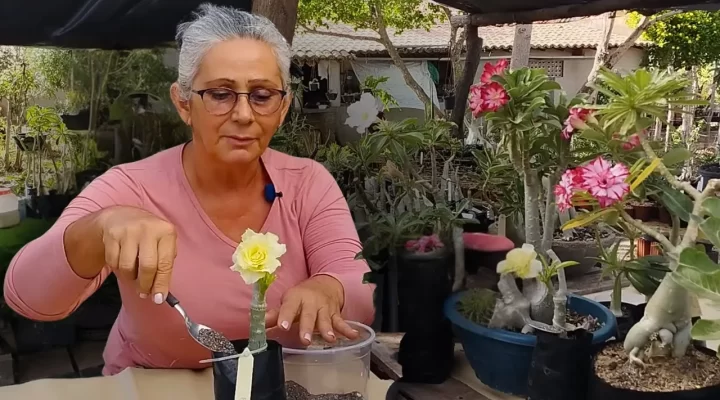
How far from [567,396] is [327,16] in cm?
729

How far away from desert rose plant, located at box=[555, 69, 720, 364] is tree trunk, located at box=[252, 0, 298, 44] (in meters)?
1.16

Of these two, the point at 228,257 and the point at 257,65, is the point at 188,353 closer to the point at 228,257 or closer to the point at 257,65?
the point at 228,257

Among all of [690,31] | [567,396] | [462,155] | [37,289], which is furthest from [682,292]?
[690,31]

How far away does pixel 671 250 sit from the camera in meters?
0.88

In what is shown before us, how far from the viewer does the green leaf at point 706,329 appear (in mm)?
740

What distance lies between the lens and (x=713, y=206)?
2.62ft

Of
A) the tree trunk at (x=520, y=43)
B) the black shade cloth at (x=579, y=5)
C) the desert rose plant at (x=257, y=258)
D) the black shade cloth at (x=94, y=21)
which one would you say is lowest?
the desert rose plant at (x=257, y=258)

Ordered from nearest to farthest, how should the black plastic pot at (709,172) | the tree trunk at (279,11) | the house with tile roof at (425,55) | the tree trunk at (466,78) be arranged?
1. the tree trunk at (279,11)
2. the tree trunk at (466,78)
3. the black plastic pot at (709,172)
4. the house with tile roof at (425,55)

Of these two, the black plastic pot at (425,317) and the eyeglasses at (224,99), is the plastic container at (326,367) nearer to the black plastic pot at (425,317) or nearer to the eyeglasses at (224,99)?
the black plastic pot at (425,317)

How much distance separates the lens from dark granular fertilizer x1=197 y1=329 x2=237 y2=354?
0.83 m

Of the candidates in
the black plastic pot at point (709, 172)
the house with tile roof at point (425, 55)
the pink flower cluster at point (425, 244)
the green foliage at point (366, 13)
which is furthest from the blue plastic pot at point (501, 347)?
the house with tile roof at point (425, 55)

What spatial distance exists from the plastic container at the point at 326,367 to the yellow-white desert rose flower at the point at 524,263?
0.88 feet

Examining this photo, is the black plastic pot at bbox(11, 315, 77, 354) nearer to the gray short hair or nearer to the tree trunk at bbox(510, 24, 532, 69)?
the gray short hair

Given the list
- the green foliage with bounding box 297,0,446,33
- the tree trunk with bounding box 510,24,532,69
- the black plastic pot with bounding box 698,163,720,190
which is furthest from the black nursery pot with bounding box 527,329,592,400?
the green foliage with bounding box 297,0,446,33
